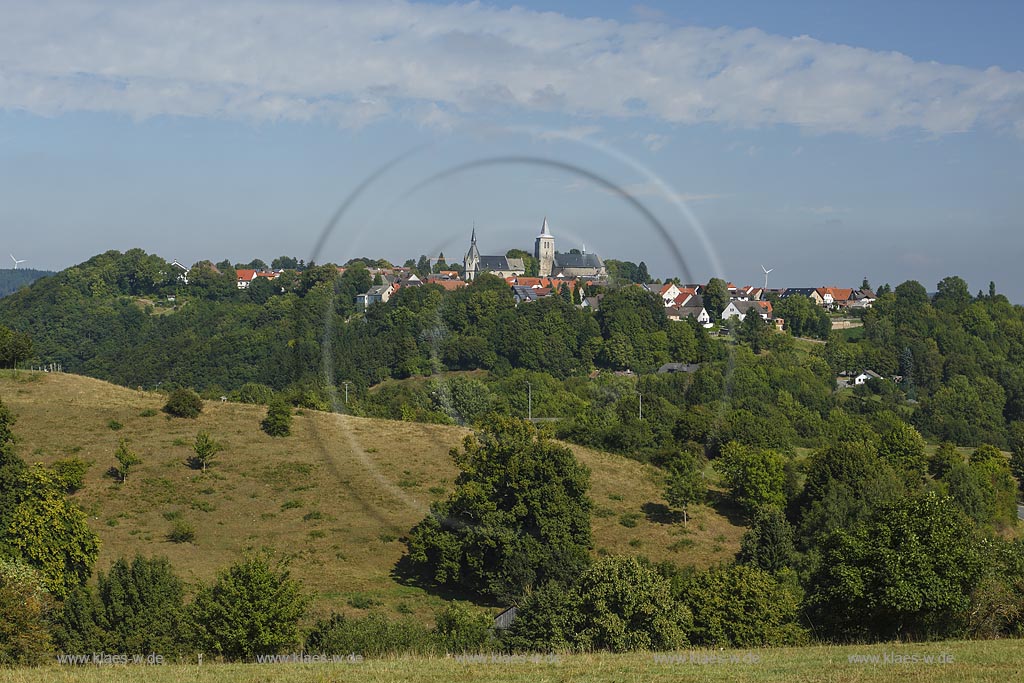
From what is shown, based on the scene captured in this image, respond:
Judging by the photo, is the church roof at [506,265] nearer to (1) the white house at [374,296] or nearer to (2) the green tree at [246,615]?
(1) the white house at [374,296]

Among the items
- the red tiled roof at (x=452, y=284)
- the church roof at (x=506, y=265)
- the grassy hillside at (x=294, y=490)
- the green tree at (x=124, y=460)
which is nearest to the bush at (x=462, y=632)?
the grassy hillside at (x=294, y=490)

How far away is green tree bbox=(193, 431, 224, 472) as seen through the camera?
52094mm

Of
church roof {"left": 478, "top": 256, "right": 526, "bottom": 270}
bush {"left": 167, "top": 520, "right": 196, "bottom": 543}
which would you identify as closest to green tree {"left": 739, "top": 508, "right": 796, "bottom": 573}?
church roof {"left": 478, "top": 256, "right": 526, "bottom": 270}

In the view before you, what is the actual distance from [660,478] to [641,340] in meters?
14.2

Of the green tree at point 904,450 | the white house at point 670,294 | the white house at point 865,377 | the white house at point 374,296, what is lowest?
the green tree at point 904,450

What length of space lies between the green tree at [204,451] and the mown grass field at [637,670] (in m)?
32.4

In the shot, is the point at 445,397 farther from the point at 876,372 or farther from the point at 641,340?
the point at 876,372

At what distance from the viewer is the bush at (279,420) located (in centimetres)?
5900

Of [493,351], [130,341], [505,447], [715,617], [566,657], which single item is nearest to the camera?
[566,657]

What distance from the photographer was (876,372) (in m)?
128

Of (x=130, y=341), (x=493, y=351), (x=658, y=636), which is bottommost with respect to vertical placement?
(x=658, y=636)

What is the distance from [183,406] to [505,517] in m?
28.1

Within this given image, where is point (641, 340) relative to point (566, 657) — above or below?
Result: above

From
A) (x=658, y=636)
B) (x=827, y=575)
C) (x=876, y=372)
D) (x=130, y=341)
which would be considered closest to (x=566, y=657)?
(x=658, y=636)
